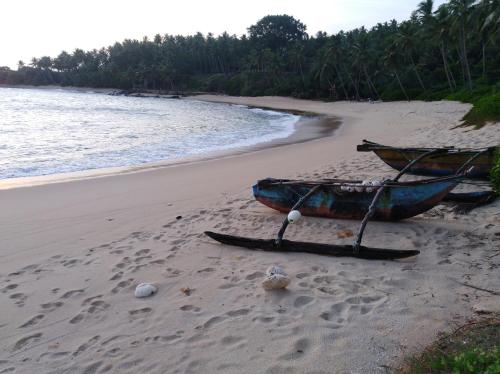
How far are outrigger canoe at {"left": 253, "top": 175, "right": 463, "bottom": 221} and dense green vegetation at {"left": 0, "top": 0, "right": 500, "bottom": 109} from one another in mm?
11102

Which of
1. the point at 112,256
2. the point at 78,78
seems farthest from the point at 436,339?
the point at 78,78

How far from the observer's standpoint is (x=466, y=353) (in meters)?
2.41

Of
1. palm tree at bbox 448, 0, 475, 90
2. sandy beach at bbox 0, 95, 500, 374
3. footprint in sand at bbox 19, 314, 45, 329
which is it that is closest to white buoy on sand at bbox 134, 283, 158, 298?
sandy beach at bbox 0, 95, 500, 374

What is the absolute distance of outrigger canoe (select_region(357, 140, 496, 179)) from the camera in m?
7.51

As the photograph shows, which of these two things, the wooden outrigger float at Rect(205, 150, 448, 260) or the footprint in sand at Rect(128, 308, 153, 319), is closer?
the footprint in sand at Rect(128, 308, 153, 319)

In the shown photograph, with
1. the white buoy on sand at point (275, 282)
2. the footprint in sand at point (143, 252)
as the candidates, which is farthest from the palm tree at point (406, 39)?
the white buoy on sand at point (275, 282)

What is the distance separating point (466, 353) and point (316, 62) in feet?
197

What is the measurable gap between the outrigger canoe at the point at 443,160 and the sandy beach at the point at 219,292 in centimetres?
195

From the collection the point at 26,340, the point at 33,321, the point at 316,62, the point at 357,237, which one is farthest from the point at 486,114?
the point at 316,62

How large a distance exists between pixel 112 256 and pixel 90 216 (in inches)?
83.6

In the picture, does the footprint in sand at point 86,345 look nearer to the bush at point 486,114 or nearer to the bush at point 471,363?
the bush at point 471,363

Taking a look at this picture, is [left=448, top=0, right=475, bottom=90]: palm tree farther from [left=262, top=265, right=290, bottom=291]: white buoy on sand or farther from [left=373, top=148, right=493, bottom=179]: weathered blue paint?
[left=262, top=265, right=290, bottom=291]: white buoy on sand

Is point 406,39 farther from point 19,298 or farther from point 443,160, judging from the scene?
point 19,298

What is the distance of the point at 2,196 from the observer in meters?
8.58
